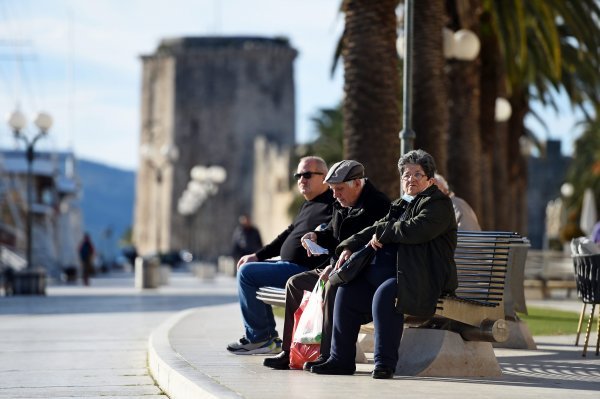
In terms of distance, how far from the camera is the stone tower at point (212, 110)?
11025 cm

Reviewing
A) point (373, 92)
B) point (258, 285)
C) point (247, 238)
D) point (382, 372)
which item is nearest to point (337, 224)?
point (258, 285)

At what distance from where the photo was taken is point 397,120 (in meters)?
Answer: 16.9

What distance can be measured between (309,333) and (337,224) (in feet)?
2.72

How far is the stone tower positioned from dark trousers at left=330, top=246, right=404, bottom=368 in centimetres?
10019

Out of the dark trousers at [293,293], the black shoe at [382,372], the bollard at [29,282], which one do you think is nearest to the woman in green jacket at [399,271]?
the black shoe at [382,372]

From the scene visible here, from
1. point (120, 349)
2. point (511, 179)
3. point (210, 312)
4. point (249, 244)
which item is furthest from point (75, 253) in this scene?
point (120, 349)

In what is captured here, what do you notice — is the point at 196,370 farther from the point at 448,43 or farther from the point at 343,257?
the point at 448,43

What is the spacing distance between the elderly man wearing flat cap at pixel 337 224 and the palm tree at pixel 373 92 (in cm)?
662

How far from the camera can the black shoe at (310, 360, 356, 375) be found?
8859 millimetres

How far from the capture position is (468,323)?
903 centimetres

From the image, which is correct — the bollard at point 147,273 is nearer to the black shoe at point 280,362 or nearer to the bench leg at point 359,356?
the bench leg at point 359,356

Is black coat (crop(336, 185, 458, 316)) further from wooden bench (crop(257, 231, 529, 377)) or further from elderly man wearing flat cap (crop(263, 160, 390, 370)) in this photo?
elderly man wearing flat cap (crop(263, 160, 390, 370))

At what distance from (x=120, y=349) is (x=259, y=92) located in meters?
99.0

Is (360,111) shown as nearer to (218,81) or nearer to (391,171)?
(391,171)
